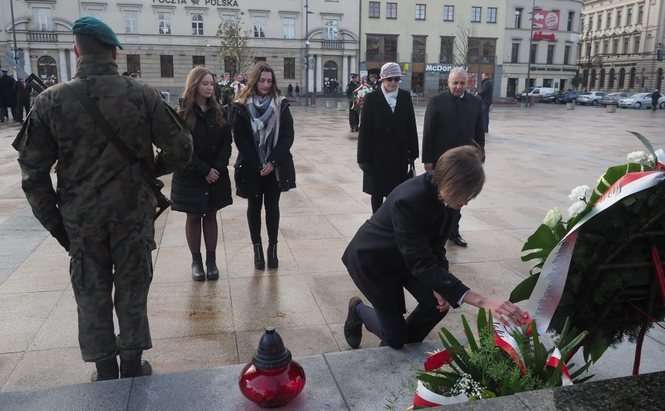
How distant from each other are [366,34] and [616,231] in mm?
56565

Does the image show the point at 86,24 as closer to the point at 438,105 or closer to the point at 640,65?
the point at 438,105

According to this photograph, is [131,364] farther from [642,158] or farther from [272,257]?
[642,158]

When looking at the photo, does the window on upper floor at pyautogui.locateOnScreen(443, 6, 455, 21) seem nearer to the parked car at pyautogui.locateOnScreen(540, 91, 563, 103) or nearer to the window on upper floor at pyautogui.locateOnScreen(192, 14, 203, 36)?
the parked car at pyautogui.locateOnScreen(540, 91, 563, 103)

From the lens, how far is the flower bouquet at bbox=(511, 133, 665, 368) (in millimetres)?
2141

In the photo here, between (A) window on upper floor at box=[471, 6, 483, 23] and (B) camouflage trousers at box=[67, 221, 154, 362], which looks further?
(A) window on upper floor at box=[471, 6, 483, 23]

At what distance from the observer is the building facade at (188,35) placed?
47.9m

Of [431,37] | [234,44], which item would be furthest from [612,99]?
[234,44]

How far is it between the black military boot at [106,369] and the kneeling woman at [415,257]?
4.53 ft

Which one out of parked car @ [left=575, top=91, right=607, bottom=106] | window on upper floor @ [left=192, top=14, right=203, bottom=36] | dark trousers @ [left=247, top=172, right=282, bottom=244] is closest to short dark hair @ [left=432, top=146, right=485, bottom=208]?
dark trousers @ [left=247, top=172, right=282, bottom=244]

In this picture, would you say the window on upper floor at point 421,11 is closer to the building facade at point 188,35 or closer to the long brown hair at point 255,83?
the building facade at point 188,35

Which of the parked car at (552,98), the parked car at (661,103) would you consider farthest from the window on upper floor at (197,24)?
the parked car at (661,103)

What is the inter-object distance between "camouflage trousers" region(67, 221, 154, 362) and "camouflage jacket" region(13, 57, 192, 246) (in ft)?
0.25

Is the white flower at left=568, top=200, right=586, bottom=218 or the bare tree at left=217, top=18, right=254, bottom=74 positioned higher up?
the bare tree at left=217, top=18, right=254, bottom=74

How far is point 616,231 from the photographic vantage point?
221cm
